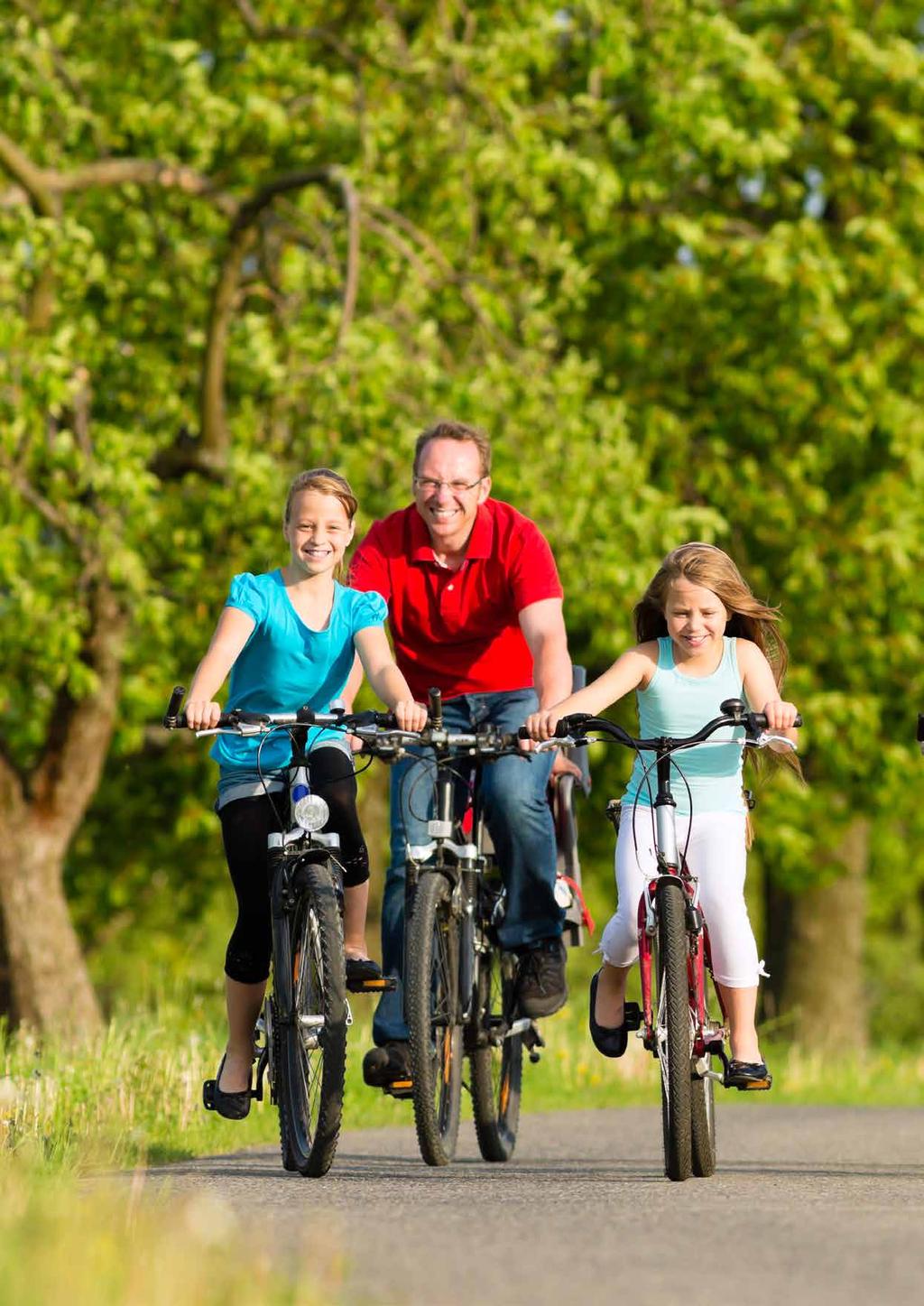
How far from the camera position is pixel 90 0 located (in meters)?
15.7

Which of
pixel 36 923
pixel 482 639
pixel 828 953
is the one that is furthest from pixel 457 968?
A: pixel 828 953

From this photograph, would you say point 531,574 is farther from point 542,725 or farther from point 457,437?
point 542,725

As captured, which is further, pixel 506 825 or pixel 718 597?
pixel 506 825

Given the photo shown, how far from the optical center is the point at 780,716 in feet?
20.7

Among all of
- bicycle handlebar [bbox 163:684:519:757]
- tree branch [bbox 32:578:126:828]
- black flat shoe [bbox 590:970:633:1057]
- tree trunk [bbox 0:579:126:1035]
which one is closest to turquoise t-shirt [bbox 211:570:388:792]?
bicycle handlebar [bbox 163:684:519:757]

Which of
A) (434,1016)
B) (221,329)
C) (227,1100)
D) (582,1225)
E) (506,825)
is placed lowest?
(582,1225)

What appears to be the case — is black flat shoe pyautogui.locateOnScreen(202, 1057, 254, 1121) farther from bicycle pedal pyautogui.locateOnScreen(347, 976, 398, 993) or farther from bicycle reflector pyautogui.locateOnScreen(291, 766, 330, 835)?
bicycle reflector pyautogui.locateOnScreen(291, 766, 330, 835)

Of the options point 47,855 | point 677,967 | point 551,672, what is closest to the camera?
point 677,967

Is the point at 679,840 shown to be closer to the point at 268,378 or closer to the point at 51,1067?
the point at 51,1067

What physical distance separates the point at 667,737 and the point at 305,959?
45.6 inches

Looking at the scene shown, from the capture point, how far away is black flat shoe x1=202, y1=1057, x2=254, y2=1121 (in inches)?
262

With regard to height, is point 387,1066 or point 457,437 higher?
point 457,437

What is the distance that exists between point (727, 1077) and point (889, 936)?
3382 cm

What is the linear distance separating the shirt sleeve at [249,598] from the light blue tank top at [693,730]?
1107mm
